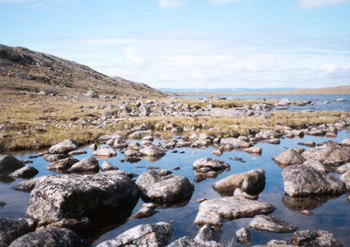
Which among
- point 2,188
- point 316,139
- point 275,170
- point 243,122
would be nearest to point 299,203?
point 275,170

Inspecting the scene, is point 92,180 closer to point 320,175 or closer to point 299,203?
point 299,203

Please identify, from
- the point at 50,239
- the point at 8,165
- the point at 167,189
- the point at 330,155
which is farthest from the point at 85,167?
the point at 330,155

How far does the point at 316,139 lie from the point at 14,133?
1027 inches

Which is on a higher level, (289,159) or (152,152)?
(289,159)

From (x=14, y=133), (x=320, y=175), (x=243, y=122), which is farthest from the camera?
(x=243, y=122)

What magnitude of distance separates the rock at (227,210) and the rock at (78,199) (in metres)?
2.71

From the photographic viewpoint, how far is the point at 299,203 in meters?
9.85

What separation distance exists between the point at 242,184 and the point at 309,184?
2.65 metres

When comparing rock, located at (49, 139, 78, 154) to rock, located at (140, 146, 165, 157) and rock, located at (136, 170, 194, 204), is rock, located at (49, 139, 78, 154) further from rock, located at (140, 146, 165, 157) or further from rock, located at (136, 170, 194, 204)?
rock, located at (136, 170, 194, 204)

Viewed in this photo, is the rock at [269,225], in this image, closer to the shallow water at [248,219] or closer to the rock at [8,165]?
the shallow water at [248,219]

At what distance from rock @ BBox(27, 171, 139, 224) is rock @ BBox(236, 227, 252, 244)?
392 cm

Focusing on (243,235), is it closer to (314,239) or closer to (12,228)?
(314,239)

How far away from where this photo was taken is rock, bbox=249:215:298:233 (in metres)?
7.70

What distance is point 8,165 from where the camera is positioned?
14.0 m
